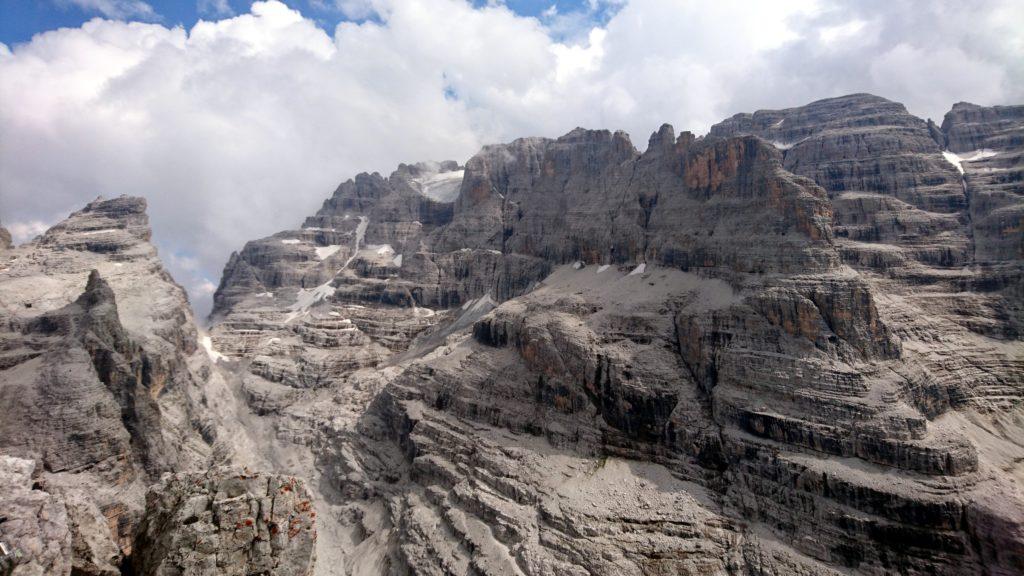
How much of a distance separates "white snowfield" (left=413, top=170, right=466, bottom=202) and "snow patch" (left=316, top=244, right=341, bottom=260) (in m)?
26.9

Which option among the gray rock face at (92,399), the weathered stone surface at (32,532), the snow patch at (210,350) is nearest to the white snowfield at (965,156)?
the weathered stone surface at (32,532)

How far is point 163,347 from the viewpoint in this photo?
6794 centimetres

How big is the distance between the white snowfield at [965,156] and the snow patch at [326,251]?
417 ft

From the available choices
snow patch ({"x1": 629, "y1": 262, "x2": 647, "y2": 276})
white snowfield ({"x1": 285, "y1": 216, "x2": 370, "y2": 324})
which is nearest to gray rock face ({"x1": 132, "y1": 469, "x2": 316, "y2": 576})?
snow patch ({"x1": 629, "y1": 262, "x2": 647, "y2": 276})

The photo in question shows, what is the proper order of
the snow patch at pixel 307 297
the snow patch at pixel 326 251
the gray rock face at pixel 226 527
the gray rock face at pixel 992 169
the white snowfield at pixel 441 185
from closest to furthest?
the gray rock face at pixel 226 527 → the gray rock face at pixel 992 169 → the snow patch at pixel 307 297 → the snow patch at pixel 326 251 → the white snowfield at pixel 441 185

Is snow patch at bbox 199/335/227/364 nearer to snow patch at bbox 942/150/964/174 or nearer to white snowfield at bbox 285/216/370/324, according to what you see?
white snowfield at bbox 285/216/370/324

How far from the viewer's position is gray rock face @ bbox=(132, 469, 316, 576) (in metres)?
12.3

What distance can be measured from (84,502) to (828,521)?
139ft

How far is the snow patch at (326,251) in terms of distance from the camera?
127m

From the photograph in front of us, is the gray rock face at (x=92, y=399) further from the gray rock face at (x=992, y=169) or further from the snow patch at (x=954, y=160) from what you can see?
the snow patch at (x=954, y=160)

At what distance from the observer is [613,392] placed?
5016 centimetres

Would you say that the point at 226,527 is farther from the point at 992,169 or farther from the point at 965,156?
the point at 965,156

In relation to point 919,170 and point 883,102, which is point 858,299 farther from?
point 883,102

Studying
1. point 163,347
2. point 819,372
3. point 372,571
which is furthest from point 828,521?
point 163,347
